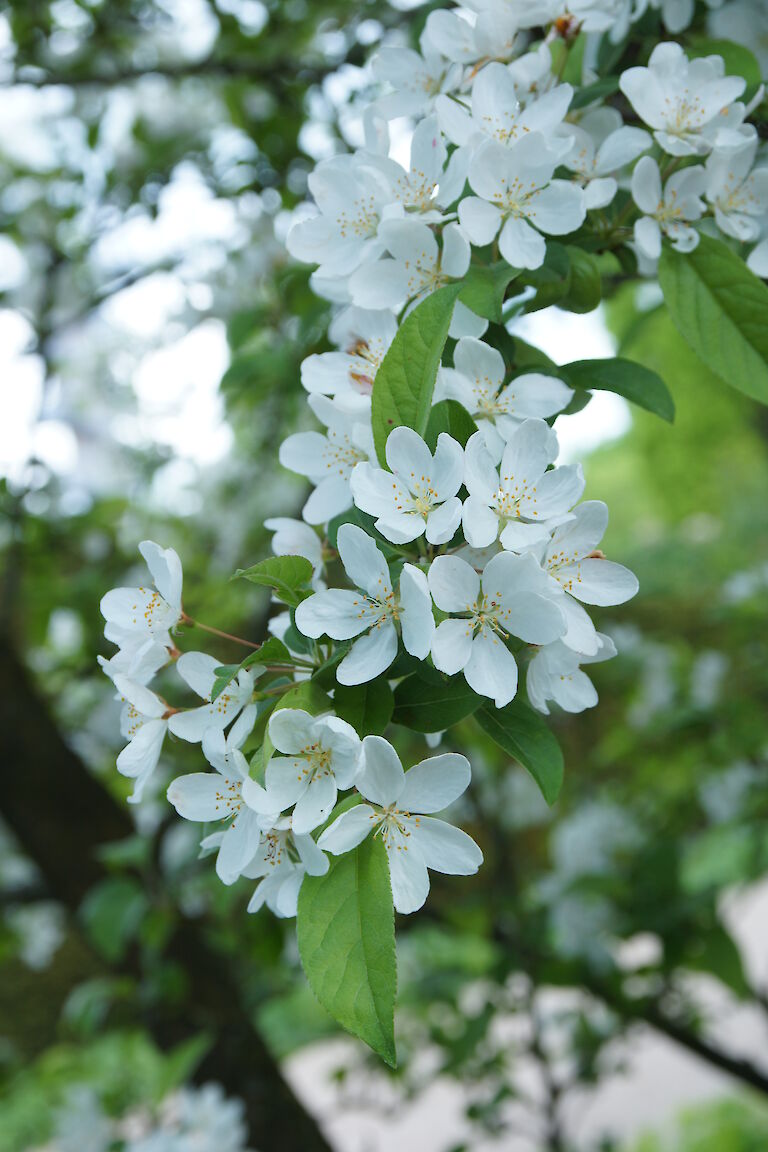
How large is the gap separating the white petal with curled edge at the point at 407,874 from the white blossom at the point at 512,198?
0.42 m

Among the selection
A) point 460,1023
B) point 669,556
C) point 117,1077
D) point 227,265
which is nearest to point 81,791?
point 117,1077

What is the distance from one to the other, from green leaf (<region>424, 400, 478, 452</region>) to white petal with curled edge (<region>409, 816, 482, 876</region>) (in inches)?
9.7

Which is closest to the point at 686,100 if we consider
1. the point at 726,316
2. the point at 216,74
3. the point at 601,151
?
the point at 601,151

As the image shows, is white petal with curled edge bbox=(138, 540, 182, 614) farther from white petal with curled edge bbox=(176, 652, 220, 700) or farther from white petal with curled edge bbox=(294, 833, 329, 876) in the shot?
white petal with curled edge bbox=(294, 833, 329, 876)

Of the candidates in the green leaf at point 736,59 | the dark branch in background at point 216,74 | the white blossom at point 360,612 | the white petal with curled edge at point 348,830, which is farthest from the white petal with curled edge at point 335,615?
the dark branch in background at point 216,74

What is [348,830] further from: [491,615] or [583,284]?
[583,284]

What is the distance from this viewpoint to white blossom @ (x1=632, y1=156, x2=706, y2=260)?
0.77 metres

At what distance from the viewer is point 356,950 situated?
571mm

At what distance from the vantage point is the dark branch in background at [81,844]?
2.03 m

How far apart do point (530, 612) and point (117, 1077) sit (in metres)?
1.99

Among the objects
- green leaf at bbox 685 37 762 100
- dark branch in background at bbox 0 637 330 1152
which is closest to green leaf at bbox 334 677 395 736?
green leaf at bbox 685 37 762 100

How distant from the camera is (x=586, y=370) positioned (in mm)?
781

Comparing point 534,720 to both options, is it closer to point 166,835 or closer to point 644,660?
point 166,835

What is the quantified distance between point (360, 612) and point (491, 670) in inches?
3.5
